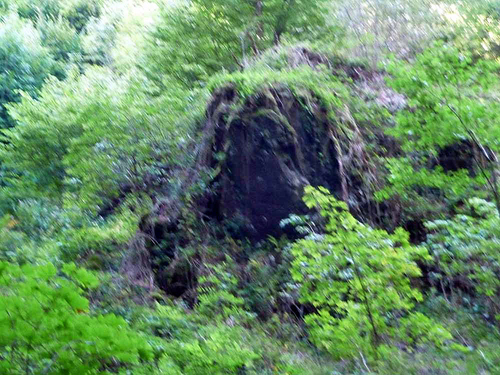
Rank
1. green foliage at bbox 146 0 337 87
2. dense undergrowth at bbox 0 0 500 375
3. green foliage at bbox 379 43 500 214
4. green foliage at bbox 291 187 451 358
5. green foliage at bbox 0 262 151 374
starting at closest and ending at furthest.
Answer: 1. green foliage at bbox 0 262 151 374
2. dense undergrowth at bbox 0 0 500 375
3. green foliage at bbox 291 187 451 358
4. green foliage at bbox 379 43 500 214
5. green foliage at bbox 146 0 337 87

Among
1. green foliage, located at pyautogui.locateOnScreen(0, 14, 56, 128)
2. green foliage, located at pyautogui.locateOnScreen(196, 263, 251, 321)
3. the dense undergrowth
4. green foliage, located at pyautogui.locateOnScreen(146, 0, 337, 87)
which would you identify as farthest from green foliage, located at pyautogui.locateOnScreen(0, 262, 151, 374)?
green foliage, located at pyautogui.locateOnScreen(0, 14, 56, 128)

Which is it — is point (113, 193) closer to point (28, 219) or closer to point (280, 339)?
point (28, 219)

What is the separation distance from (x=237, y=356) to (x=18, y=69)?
61.0 feet

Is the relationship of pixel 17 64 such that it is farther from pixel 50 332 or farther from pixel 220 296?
pixel 50 332

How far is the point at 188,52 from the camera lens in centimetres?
1367

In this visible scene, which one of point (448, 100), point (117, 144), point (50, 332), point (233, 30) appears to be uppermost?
point (233, 30)

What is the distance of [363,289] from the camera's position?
6.01 metres

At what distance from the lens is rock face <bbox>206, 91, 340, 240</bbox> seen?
384 inches

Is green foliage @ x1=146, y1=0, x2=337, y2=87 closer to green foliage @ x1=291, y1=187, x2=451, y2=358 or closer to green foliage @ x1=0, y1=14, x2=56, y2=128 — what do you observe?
green foliage @ x1=291, y1=187, x2=451, y2=358

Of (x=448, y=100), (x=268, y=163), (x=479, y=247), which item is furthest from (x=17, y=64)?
(x=479, y=247)

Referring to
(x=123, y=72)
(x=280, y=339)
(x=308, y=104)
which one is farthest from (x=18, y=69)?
(x=280, y=339)

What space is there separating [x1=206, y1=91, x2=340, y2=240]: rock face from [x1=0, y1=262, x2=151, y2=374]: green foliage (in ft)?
19.4

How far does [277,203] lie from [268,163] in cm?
73

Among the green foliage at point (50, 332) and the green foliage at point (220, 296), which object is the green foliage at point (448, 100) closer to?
the green foliage at point (220, 296)
